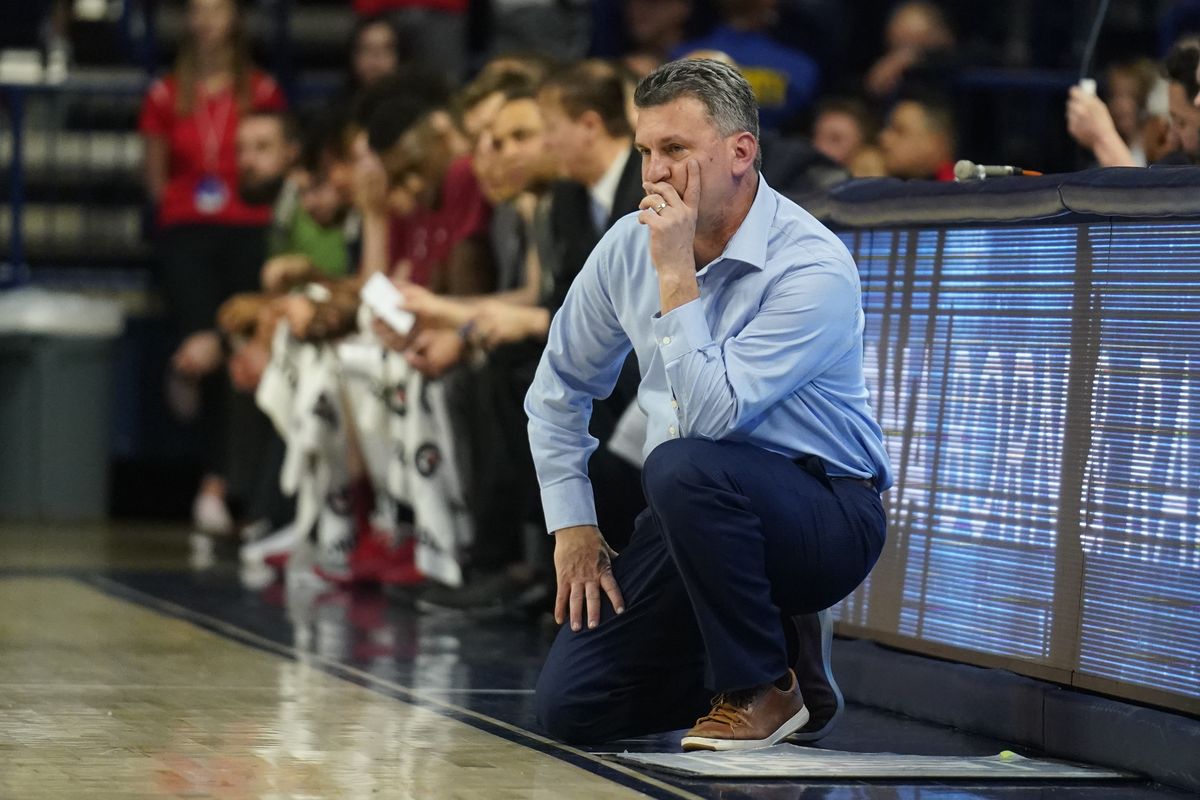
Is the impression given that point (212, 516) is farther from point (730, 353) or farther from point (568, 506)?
point (730, 353)

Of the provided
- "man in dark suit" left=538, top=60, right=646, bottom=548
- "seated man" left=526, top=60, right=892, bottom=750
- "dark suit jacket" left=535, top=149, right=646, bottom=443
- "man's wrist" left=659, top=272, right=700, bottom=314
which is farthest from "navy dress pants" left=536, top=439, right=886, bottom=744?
"man in dark suit" left=538, top=60, right=646, bottom=548

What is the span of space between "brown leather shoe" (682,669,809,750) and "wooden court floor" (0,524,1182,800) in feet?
0.70

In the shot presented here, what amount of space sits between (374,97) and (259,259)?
1.97m

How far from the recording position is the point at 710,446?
423cm

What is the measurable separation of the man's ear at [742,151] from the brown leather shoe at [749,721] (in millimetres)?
1031

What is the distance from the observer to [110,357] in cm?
1069

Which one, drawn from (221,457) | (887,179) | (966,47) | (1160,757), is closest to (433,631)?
(887,179)

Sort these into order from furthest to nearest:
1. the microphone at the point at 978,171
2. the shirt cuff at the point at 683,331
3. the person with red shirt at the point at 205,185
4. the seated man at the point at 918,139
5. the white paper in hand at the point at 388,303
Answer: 1. the person with red shirt at the point at 205,185
2. the seated man at the point at 918,139
3. the white paper in hand at the point at 388,303
4. the microphone at the point at 978,171
5. the shirt cuff at the point at 683,331

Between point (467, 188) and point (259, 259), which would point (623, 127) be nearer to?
point (467, 188)

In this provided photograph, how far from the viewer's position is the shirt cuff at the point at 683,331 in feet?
13.6

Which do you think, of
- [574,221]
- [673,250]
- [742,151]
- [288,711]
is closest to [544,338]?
[574,221]

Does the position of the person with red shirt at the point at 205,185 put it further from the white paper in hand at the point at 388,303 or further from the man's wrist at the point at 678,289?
the man's wrist at the point at 678,289

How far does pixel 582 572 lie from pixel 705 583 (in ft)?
1.44

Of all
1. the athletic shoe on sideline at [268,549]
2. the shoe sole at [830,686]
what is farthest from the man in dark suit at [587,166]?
the athletic shoe on sideline at [268,549]
